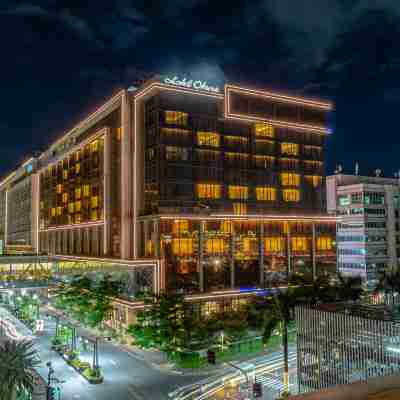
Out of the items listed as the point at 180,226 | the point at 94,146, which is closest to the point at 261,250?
the point at 180,226

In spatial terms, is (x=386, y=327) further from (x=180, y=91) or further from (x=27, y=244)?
(x=27, y=244)

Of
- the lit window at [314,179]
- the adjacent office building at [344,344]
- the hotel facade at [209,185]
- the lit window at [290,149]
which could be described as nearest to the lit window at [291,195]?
the hotel facade at [209,185]

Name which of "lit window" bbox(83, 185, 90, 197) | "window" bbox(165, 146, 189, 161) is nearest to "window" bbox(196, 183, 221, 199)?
"window" bbox(165, 146, 189, 161)

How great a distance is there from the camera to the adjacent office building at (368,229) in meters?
141

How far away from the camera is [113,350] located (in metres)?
77.9

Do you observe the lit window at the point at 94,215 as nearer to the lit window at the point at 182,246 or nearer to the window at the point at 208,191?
the lit window at the point at 182,246

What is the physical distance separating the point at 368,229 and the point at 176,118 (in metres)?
74.5

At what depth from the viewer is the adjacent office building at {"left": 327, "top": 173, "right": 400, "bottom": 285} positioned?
141250mm

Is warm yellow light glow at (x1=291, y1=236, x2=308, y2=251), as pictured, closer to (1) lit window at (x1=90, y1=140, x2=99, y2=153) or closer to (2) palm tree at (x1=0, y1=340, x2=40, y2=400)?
(1) lit window at (x1=90, y1=140, x2=99, y2=153)

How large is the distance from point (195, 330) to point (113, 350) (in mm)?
15948

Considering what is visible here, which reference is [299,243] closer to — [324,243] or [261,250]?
[324,243]

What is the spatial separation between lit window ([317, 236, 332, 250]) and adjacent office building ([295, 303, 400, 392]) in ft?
217

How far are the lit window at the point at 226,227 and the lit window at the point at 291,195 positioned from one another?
666 inches

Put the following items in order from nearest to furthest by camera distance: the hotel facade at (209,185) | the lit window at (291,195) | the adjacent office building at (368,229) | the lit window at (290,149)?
1. the hotel facade at (209,185)
2. the lit window at (291,195)
3. the lit window at (290,149)
4. the adjacent office building at (368,229)
